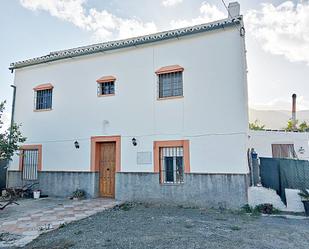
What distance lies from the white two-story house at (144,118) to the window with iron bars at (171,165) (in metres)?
0.04

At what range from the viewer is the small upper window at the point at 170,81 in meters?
11.0

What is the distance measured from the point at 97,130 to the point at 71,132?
1.50 meters

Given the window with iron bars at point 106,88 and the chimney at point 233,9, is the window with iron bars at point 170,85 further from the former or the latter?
the chimney at point 233,9

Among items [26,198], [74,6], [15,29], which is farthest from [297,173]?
[15,29]

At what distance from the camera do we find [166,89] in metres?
11.3

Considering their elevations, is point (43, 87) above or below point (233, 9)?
below

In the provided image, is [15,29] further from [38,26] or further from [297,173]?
[297,173]

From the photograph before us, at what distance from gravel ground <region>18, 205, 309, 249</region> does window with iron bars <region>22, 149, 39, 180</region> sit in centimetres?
621

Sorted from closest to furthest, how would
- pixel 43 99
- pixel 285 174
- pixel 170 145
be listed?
pixel 285 174, pixel 170 145, pixel 43 99

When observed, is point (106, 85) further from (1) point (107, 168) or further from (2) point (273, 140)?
(2) point (273, 140)

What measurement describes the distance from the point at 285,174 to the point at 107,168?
768 centimetres

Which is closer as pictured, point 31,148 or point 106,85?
point 106,85

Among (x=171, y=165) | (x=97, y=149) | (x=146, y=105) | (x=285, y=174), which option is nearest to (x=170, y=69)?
(x=146, y=105)

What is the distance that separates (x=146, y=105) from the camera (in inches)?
447
